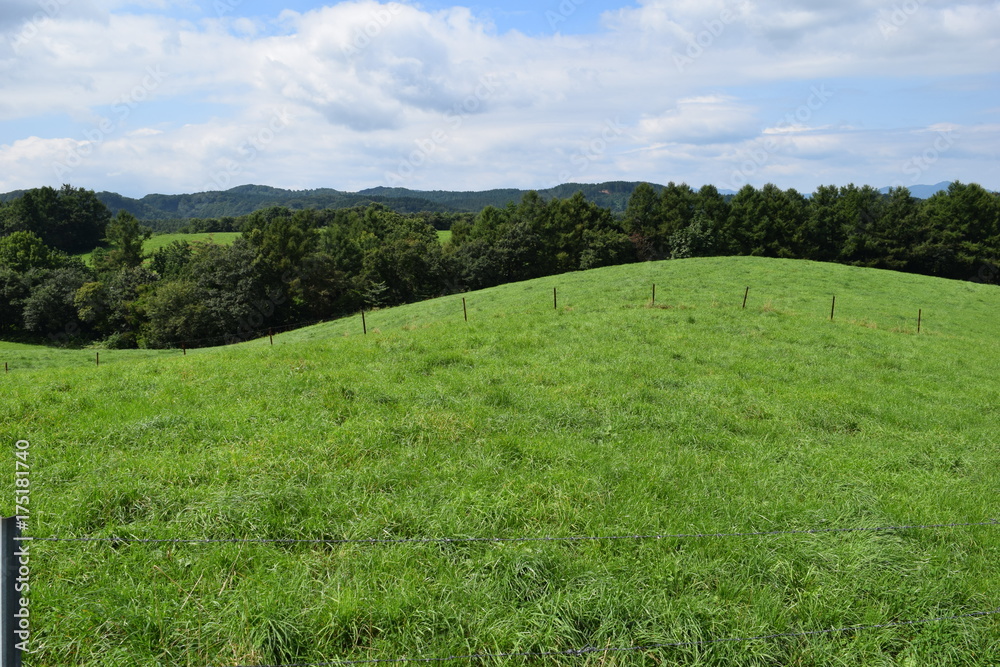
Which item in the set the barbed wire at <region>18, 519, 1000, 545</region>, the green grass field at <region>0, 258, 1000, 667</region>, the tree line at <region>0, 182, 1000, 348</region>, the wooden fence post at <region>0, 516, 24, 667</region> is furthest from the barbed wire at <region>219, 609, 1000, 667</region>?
the tree line at <region>0, 182, 1000, 348</region>

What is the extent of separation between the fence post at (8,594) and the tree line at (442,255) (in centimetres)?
6066

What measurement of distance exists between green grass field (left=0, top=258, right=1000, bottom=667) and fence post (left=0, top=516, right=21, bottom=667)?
5.71 feet

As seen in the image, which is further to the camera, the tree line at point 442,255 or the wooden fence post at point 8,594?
the tree line at point 442,255

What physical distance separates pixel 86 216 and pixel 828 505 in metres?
138

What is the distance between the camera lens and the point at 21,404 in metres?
9.25

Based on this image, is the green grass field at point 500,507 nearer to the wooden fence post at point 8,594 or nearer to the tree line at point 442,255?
the wooden fence post at point 8,594

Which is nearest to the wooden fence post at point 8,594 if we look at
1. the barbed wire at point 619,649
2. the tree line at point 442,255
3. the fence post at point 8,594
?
the fence post at point 8,594

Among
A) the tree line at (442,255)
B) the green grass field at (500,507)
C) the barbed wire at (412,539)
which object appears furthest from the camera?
the tree line at (442,255)

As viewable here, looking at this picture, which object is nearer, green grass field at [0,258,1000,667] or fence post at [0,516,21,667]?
fence post at [0,516,21,667]

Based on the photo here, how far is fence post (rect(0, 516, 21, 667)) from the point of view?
2566mm

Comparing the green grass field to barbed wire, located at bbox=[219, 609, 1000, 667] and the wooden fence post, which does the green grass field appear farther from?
the wooden fence post

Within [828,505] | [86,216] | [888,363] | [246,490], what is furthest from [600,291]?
[86,216]

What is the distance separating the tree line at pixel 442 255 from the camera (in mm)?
60438

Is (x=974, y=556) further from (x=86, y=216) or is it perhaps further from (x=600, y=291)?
(x=86, y=216)
